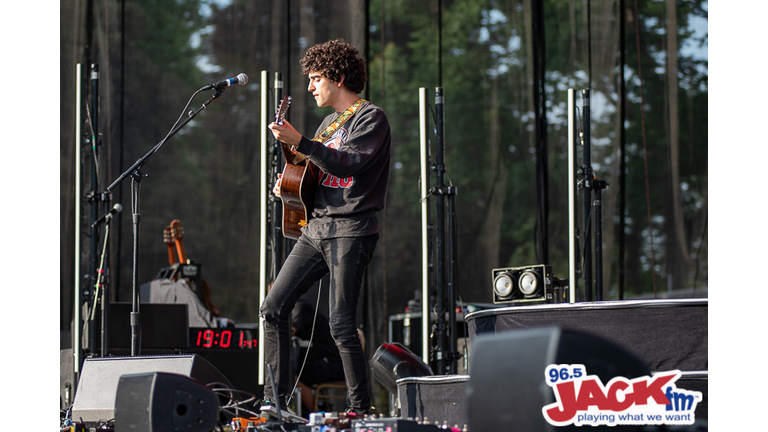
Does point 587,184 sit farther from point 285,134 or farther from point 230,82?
point 285,134

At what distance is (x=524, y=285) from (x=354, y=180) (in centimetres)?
223

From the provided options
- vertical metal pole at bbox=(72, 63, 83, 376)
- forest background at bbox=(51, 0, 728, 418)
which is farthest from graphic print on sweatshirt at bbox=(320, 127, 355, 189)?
forest background at bbox=(51, 0, 728, 418)

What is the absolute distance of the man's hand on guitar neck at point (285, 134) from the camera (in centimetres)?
298

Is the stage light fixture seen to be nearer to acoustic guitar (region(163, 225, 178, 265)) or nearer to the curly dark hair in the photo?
the curly dark hair

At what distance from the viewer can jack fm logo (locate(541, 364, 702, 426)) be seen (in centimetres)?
173

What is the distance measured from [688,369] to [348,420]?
3.91ft

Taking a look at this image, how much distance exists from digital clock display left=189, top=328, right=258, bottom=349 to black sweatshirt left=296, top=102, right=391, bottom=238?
2.15 m

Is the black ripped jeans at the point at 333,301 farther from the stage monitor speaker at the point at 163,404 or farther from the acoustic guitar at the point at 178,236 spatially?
the acoustic guitar at the point at 178,236

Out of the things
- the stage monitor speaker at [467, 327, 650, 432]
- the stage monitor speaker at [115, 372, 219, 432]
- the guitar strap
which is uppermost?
the guitar strap

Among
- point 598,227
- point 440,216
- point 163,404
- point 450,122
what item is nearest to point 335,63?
point 163,404

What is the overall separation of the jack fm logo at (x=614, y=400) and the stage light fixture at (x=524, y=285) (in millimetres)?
2923

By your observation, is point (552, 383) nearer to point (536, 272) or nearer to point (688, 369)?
point (688, 369)

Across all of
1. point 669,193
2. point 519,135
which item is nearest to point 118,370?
point 519,135
